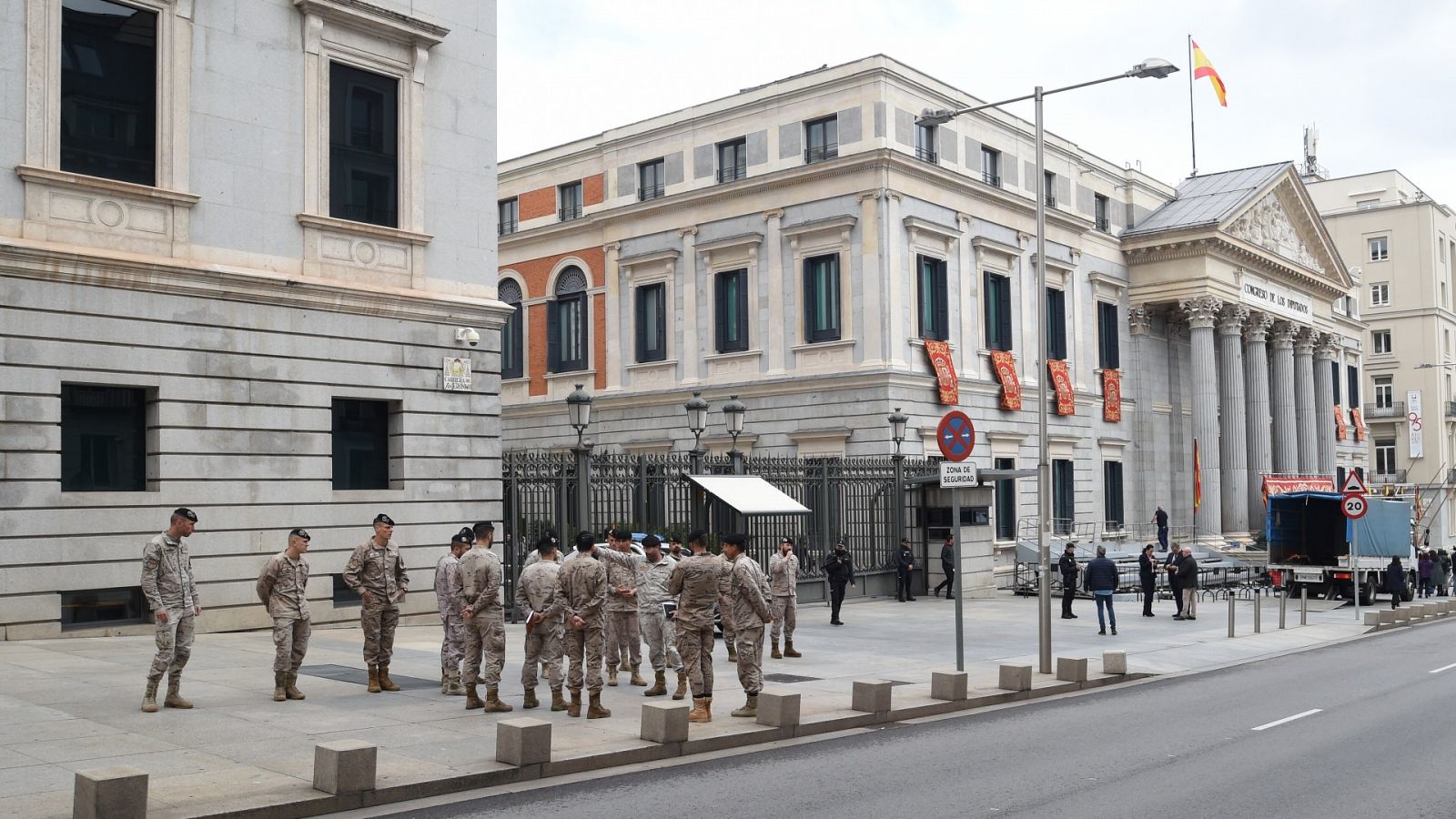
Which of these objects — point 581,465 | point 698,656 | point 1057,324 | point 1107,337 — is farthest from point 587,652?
point 1107,337

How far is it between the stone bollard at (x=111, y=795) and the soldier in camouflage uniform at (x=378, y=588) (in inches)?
208

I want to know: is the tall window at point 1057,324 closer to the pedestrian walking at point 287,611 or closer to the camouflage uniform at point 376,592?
the camouflage uniform at point 376,592

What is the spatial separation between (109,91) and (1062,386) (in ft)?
109

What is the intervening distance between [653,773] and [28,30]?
13.6m

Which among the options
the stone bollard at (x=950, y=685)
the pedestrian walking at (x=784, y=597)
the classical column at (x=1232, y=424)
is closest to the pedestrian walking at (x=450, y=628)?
the stone bollard at (x=950, y=685)

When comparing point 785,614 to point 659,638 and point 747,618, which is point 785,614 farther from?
point 747,618

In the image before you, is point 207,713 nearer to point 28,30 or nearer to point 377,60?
point 28,30

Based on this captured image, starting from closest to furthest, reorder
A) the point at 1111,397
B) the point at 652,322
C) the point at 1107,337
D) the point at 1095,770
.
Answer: the point at 1095,770 < the point at 652,322 < the point at 1111,397 < the point at 1107,337

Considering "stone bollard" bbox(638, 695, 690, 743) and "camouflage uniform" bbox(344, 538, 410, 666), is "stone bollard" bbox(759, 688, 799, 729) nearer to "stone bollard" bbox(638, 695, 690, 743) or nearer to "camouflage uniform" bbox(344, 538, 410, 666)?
"stone bollard" bbox(638, 695, 690, 743)

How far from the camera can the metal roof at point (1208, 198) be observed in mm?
49994

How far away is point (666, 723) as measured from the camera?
436 inches

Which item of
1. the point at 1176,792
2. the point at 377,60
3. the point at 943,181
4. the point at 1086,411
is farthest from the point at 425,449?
the point at 1086,411

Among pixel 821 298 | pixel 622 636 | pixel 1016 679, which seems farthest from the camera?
pixel 821 298

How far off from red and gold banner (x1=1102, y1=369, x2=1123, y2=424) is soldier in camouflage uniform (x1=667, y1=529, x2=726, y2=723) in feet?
124
